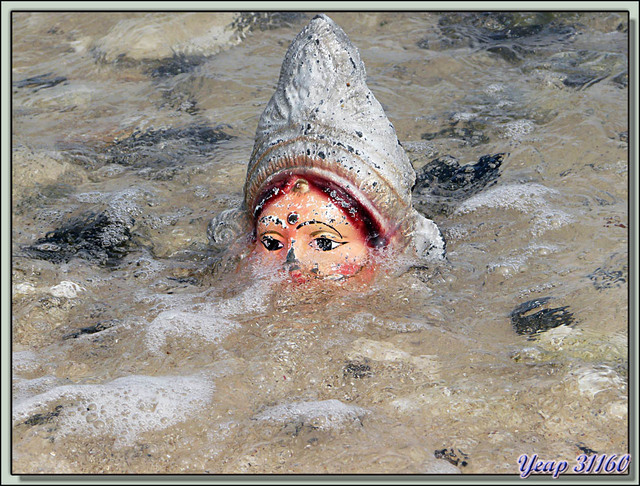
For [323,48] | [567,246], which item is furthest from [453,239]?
[323,48]

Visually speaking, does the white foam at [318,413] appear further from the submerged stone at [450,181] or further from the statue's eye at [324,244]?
the submerged stone at [450,181]

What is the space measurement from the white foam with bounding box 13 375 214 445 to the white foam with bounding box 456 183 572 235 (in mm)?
2390

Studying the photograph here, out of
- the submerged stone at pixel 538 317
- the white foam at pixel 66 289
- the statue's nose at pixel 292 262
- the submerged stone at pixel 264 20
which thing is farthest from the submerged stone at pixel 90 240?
the submerged stone at pixel 264 20

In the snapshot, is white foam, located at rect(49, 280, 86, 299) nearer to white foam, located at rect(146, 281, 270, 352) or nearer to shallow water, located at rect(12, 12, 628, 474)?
shallow water, located at rect(12, 12, 628, 474)

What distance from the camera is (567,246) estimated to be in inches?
160

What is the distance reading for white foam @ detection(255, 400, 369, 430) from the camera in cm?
274

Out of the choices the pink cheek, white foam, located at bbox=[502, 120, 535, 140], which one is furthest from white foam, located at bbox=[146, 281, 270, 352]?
white foam, located at bbox=[502, 120, 535, 140]

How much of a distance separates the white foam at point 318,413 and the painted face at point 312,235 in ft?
3.13

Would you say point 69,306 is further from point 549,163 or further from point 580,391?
point 549,163

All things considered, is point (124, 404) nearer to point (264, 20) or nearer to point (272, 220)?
point (272, 220)

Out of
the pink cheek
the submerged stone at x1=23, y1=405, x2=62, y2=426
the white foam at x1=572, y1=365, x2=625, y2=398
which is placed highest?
the pink cheek

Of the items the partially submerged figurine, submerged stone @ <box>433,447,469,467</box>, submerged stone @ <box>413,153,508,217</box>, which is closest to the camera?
submerged stone @ <box>433,447,469,467</box>

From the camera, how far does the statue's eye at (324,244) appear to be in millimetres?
3742

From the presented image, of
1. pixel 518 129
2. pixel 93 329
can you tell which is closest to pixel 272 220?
pixel 93 329
